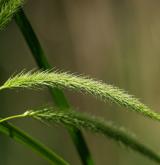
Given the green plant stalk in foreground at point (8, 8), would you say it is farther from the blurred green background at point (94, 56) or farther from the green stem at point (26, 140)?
the blurred green background at point (94, 56)

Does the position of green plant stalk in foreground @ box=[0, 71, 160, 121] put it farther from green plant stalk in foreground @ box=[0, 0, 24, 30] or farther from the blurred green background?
the blurred green background

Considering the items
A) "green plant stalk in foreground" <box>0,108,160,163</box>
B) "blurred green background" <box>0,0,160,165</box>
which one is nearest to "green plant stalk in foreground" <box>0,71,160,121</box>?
"green plant stalk in foreground" <box>0,108,160,163</box>

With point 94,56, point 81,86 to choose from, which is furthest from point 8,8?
point 94,56

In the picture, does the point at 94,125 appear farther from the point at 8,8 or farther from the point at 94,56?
the point at 94,56

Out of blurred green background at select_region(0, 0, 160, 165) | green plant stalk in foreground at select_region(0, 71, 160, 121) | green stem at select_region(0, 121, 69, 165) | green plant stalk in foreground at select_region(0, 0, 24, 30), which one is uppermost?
green plant stalk in foreground at select_region(0, 0, 24, 30)

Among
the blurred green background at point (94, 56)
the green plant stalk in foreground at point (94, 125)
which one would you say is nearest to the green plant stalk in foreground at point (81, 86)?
the green plant stalk in foreground at point (94, 125)

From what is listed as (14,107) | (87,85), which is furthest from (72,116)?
(14,107)
